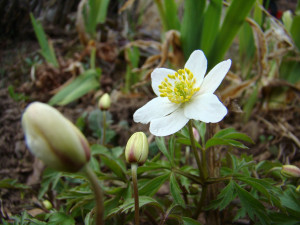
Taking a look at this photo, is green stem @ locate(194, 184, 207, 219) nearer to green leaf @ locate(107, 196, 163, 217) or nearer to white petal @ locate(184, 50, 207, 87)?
green leaf @ locate(107, 196, 163, 217)

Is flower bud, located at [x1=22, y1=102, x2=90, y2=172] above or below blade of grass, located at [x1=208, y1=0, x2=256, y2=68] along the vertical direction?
above

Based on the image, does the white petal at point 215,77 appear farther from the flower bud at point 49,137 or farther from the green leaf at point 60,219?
the green leaf at point 60,219

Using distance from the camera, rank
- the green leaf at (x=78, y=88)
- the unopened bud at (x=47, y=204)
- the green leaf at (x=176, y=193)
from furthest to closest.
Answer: the green leaf at (x=78, y=88) → the unopened bud at (x=47, y=204) → the green leaf at (x=176, y=193)

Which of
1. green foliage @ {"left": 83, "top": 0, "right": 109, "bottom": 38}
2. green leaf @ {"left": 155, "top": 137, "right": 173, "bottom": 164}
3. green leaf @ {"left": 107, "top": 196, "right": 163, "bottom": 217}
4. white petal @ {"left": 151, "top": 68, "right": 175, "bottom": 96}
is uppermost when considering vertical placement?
green foliage @ {"left": 83, "top": 0, "right": 109, "bottom": 38}

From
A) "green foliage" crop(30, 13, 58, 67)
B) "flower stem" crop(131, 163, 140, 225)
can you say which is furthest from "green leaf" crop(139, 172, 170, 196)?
"green foliage" crop(30, 13, 58, 67)

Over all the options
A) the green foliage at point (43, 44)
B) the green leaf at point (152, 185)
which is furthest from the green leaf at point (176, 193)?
the green foliage at point (43, 44)

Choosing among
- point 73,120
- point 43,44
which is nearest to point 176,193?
point 73,120
